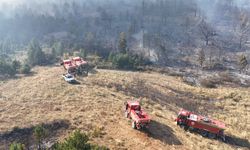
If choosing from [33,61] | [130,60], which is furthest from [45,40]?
[130,60]

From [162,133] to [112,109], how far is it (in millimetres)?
8478

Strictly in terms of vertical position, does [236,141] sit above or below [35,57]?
below

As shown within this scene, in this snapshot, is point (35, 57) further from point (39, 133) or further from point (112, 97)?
point (39, 133)

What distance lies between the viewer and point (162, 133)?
3203 centimetres

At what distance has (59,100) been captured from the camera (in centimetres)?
4203

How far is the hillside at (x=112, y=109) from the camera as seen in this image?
102 feet

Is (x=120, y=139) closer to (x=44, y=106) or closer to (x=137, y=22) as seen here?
(x=44, y=106)

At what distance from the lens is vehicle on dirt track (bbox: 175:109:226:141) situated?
34.6 meters

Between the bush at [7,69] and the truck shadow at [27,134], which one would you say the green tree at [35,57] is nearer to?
the bush at [7,69]

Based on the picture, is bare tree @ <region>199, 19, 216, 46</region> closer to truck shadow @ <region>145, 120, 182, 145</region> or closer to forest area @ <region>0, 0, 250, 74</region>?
forest area @ <region>0, 0, 250, 74</region>

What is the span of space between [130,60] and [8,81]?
3260cm

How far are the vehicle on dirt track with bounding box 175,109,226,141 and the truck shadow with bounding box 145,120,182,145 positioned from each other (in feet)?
8.31

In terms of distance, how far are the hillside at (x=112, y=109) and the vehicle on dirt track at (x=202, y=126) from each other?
1.08 meters

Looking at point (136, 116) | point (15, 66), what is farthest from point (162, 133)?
point (15, 66)
